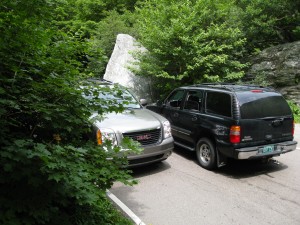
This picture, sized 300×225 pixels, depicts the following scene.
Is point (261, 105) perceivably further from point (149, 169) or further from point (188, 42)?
point (188, 42)

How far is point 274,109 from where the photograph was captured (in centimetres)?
582

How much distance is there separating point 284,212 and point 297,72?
10.2 meters

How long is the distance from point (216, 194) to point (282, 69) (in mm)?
10147

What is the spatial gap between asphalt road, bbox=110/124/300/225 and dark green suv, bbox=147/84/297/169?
50 cm

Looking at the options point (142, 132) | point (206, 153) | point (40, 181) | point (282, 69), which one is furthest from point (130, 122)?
point (282, 69)

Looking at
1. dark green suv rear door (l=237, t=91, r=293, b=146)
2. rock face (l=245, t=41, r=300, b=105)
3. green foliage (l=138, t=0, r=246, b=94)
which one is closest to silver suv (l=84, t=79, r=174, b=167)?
dark green suv rear door (l=237, t=91, r=293, b=146)

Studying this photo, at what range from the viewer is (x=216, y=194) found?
4.93 m

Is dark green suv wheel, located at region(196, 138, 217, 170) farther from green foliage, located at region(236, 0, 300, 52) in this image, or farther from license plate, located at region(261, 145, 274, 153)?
green foliage, located at region(236, 0, 300, 52)

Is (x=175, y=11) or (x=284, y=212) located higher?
(x=175, y=11)

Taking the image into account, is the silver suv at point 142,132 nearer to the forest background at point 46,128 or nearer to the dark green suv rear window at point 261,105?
the forest background at point 46,128

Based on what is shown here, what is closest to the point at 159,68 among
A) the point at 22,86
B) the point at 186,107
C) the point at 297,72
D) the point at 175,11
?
the point at 175,11

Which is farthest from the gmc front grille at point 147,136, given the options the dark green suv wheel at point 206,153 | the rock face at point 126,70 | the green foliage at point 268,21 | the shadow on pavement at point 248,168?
the green foliage at point 268,21

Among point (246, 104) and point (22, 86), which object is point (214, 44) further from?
point (22, 86)

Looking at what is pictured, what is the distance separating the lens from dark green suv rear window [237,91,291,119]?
5.52 metres
